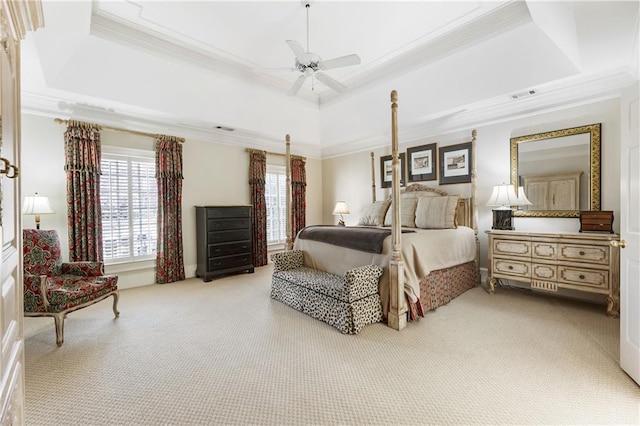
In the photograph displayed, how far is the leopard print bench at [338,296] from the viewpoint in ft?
9.09

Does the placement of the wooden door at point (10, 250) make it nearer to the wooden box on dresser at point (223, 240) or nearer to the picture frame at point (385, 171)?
the wooden box on dresser at point (223, 240)

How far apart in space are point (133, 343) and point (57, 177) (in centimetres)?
275

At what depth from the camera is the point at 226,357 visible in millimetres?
2389

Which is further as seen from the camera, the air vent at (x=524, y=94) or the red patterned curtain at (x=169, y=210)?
the red patterned curtain at (x=169, y=210)

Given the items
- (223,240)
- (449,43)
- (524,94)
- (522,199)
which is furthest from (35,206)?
(524,94)

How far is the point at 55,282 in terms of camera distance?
2980 millimetres

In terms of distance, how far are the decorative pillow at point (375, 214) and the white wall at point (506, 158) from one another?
0.56 metres

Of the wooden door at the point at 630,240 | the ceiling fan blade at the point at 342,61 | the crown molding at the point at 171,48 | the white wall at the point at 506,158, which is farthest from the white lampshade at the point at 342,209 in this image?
the wooden door at the point at 630,240

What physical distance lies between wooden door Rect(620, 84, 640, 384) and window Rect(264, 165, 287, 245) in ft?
16.9

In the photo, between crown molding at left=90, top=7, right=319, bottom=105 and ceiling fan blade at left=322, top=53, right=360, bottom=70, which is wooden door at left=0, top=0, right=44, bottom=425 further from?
crown molding at left=90, top=7, right=319, bottom=105

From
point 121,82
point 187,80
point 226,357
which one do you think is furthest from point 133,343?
point 187,80

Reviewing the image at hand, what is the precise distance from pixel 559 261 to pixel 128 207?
5.77 m

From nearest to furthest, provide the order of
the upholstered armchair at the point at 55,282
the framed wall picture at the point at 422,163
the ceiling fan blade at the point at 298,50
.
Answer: the upholstered armchair at the point at 55,282 < the ceiling fan blade at the point at 298,50 < the framed wall picture at the point at 422,163

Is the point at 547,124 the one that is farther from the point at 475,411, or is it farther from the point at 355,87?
the point at 475,411
